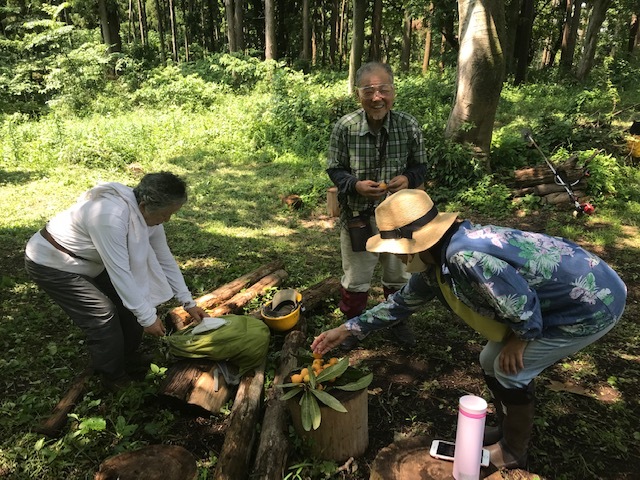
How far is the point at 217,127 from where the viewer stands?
11773mm

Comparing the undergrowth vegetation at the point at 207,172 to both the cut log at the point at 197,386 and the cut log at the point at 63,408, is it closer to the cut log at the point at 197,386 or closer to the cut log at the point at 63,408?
the cut log at the point at 63,408

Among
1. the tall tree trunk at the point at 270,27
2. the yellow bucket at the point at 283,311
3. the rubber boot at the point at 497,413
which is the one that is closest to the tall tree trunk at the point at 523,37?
the tall tree trunk at the point at 270,27

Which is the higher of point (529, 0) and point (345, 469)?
point (529, 0)

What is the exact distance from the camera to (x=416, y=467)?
6.70 ft

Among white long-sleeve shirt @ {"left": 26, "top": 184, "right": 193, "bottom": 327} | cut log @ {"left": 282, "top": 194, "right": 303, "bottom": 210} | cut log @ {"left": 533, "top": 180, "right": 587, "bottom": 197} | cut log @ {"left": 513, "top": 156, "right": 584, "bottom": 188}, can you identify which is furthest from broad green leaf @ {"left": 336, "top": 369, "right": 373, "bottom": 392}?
cut log @ {"left": 513, "top": 156, "right": 584, "bottom": 188}

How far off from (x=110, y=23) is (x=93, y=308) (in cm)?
2224

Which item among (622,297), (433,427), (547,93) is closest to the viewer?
(622,297)

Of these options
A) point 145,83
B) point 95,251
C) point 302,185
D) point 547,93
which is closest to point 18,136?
point 145,83

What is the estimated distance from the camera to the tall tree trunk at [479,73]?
7031 millimetres

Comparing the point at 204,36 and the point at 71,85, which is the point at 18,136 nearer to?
the point at 71,85

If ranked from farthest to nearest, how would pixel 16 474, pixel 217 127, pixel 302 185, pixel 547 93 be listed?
1. pixel 547 93
2. pixel 217 127
3. pixel 302 185
4. pixel 16 474

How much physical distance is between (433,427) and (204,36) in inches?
1400

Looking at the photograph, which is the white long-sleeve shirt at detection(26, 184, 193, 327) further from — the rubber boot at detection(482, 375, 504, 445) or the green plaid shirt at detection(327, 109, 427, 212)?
the rubber boot at detection(482, 375, 504, 445)

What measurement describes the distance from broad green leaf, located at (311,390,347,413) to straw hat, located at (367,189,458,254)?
0.88m
